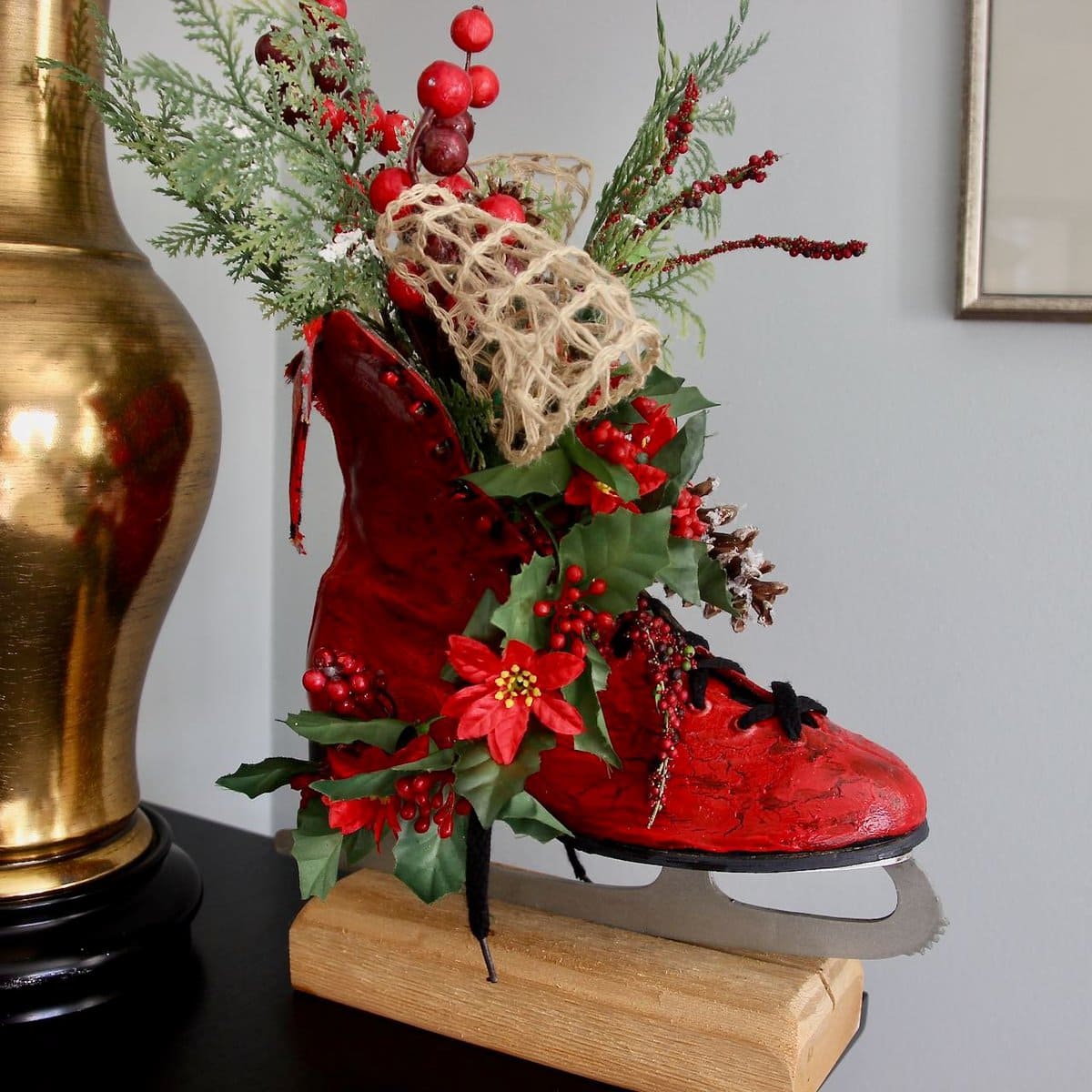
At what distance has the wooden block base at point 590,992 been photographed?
0.45 meters

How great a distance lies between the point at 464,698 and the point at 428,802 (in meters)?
0.07

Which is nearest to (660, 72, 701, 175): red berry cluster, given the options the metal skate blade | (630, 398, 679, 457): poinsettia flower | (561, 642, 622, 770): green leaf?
(630, 398, 679, 457): poinsettia flower

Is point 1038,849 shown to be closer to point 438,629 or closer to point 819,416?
point 819,416

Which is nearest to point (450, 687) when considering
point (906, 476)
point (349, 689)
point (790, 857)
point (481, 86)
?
point (349, 689)

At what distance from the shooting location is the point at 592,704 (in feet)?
1.41

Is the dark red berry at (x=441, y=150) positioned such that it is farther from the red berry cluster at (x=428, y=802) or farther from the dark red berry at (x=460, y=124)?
the red berry cluster at (x=428, y=802)

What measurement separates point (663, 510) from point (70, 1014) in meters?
0.37

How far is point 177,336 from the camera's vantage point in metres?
0.53

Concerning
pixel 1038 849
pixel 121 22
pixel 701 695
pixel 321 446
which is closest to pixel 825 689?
pixel 1038 849

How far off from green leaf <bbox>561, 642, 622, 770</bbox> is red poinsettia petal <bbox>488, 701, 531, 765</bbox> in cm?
2

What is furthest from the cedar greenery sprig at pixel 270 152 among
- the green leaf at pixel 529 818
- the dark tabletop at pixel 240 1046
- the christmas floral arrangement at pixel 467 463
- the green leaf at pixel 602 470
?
the dark tabletop at pixel 240 1046

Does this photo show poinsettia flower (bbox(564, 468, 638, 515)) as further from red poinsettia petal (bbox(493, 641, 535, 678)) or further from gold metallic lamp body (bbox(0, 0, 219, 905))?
gold metallic lamp body (bbox(0, 0, 219, 905))

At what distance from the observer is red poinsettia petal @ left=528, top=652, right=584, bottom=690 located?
0.41 metres

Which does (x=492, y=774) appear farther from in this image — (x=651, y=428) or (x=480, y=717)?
(x=651, y=428)
